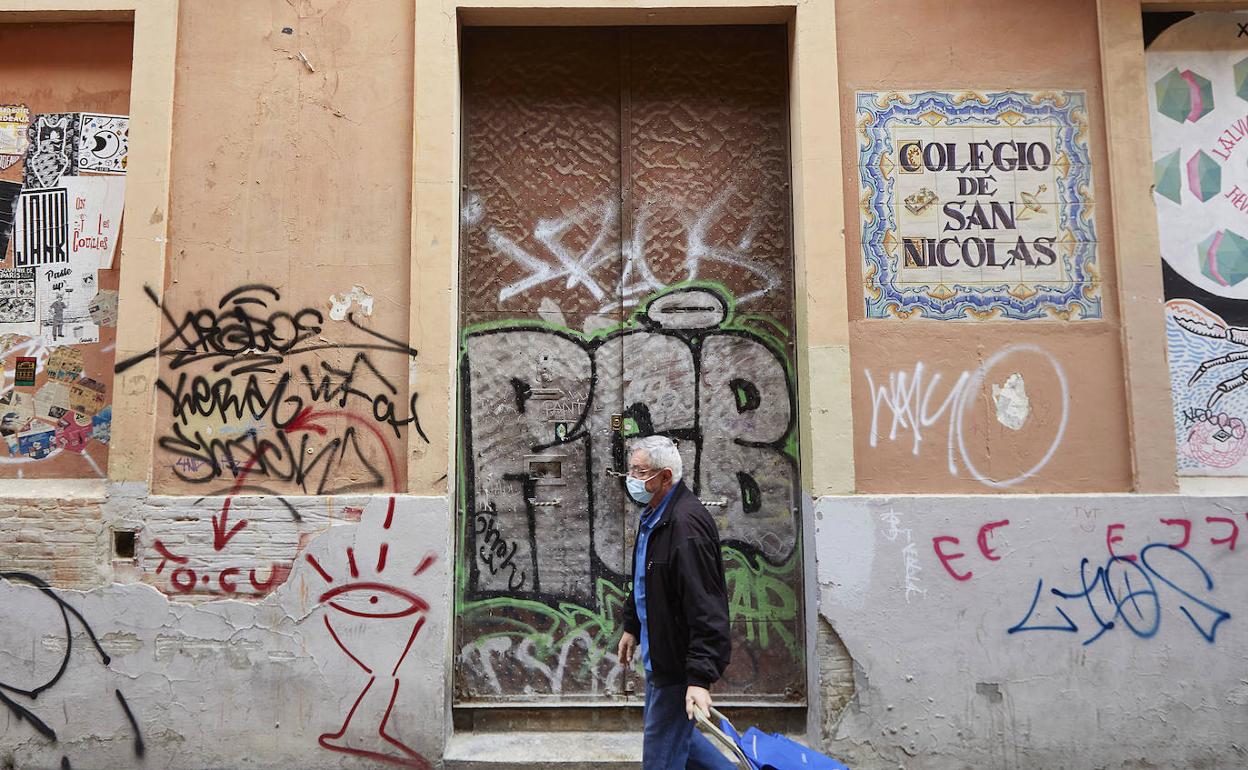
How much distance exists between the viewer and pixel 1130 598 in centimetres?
439

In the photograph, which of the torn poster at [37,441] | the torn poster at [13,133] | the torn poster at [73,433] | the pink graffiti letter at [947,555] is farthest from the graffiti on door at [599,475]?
the torn poster at [13,133]

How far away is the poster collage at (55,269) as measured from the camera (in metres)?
4.81

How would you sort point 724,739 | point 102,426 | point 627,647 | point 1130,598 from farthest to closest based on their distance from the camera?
point 102,426 → point 1130,598 → point 627,647 → point 724,739

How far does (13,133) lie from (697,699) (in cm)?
521

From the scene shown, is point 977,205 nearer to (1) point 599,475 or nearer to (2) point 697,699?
(1) point 599,475

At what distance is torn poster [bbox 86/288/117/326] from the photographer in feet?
15.9

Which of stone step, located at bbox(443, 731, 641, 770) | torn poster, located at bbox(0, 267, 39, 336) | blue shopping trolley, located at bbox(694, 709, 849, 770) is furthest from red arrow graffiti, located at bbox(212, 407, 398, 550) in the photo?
blue shopping trolley, located at bbox(694, 709, 849, 770)

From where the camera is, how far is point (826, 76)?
477 centimetres

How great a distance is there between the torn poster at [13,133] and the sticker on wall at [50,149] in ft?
0.14

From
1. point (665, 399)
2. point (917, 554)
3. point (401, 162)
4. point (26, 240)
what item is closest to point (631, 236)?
point (665, 399)

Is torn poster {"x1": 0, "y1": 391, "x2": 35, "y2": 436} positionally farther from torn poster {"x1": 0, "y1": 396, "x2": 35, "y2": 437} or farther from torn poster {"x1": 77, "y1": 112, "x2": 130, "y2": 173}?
torn poster {"x1": 77, "y1": 112, "x2": 130, "y2": 173}

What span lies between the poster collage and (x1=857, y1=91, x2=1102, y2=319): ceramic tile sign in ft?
14.8

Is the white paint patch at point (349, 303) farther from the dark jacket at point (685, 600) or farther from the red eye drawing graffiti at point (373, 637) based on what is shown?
the dark jacket at point (685, 600)

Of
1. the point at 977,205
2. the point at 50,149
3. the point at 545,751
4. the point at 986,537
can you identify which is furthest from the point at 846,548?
the point at 50,149
